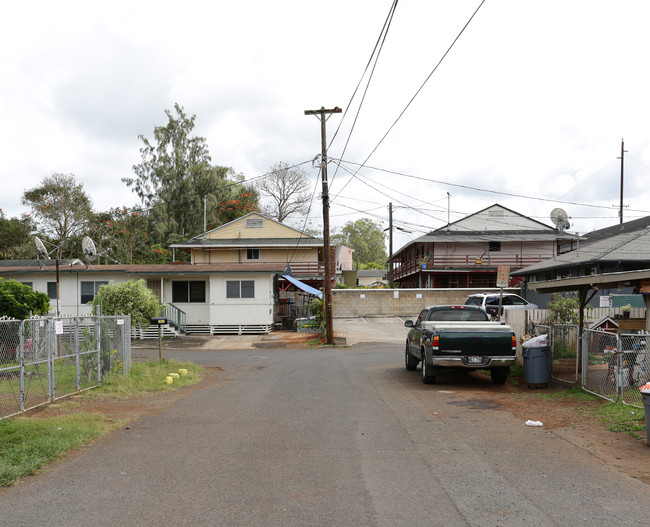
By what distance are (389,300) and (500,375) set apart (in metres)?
25.4

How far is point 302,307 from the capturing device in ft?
130

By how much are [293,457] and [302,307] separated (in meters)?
32.6

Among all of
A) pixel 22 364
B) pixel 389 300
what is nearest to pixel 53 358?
pixel 22 364

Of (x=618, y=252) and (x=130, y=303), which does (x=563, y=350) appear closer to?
(x=618, y=252)

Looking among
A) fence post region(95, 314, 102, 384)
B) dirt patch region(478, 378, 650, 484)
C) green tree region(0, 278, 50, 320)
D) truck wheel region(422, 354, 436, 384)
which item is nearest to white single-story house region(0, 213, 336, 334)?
green tree region(0, 278, 50, 320)

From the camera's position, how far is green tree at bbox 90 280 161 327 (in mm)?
20750

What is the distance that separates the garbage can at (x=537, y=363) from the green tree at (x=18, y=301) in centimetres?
1375

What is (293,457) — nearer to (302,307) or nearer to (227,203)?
(302,307)

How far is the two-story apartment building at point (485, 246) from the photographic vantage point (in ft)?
154

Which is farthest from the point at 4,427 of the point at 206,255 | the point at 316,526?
the point at 206,255

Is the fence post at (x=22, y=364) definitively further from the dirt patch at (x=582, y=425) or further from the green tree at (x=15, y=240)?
the green tree at (x=15, y=240)

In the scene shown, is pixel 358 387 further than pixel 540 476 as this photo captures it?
Yes

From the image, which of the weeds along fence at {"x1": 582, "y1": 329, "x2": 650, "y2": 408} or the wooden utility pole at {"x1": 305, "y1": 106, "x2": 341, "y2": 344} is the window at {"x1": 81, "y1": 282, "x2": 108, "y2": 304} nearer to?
the wooden utility pole at {"x1": 305, "y1": 106, "x2": 341, "y2": 344}

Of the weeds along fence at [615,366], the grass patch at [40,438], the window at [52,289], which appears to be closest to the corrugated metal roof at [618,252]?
the weeds along fence at [615,366]
